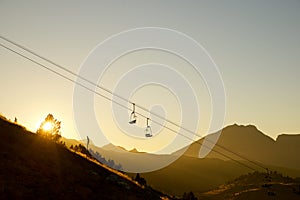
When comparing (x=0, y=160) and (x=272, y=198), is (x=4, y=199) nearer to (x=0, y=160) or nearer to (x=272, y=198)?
(x=0, y=160)

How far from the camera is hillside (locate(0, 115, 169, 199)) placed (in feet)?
97.6

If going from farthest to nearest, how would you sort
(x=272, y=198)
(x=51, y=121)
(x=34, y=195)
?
1. (x=272, y=198)
2. (x=51, y=121)
3. (x=34, y=195)

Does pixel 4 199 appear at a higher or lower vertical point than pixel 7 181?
lower

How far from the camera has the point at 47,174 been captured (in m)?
33.9

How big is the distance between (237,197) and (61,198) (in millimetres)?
65323

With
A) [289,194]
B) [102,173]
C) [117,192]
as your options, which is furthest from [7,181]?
[289,194]

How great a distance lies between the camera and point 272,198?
8038 cm

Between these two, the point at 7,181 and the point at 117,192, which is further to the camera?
the point at 117,192

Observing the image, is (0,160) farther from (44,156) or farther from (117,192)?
(117,192)

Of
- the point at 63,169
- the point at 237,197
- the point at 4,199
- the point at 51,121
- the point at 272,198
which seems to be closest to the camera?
the point at 4,199

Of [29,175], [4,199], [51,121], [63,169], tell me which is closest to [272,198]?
[51,121]

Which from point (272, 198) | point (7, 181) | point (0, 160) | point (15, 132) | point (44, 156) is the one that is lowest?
point (7, 181)

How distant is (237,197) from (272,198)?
936cm

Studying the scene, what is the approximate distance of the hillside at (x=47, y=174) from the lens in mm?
29734
